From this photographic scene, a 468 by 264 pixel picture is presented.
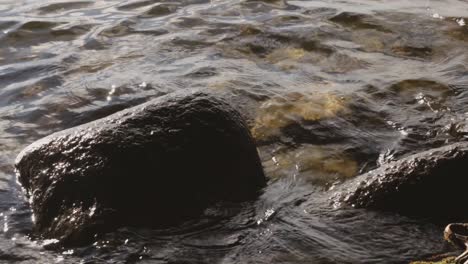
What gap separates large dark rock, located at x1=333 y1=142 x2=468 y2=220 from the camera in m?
3.88

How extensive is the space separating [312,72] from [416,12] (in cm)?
283

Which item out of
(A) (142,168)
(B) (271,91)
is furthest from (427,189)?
(B) (271,91)

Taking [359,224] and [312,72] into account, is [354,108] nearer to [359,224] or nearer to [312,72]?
[312,72]

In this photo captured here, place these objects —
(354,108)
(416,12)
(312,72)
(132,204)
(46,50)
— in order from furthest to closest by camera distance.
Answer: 1. (416,12)
2. (46,50)
3. (312,72)
4. (354,108)
5. (132,204)

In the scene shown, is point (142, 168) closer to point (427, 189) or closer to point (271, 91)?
point (427, 189)

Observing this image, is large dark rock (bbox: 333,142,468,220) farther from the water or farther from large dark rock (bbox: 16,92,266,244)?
large dark rock (bbox: 16,92,266,244)

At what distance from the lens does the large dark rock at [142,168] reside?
3.90m

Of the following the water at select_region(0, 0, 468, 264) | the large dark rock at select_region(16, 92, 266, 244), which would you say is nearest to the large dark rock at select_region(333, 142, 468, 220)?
the water at select_region(0, 0, 468, 264)

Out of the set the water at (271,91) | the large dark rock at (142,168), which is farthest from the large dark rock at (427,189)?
the large dark rock at (142,168)

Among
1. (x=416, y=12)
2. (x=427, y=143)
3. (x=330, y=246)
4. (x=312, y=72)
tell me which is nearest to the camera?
(x=330, y=246)

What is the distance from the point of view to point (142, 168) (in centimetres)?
404

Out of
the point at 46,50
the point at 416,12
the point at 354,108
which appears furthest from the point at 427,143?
the point at 46,50

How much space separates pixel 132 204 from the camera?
3938 millimetres

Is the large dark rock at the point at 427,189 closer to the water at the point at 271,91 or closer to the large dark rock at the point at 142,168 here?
the water at the point at 271,91
